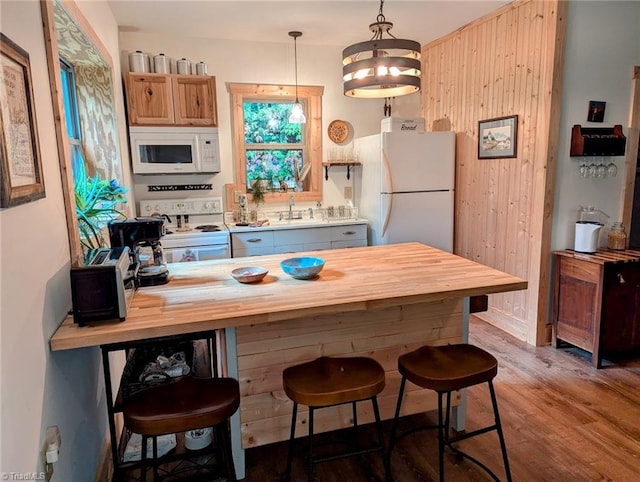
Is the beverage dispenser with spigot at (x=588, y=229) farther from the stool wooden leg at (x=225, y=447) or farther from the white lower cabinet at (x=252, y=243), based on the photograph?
the stool wooden leg at (x=225, y=447)

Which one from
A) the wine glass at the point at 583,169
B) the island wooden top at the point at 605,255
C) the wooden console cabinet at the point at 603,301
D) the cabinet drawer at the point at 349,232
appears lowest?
the wooden console cabinet at the point at 603,301

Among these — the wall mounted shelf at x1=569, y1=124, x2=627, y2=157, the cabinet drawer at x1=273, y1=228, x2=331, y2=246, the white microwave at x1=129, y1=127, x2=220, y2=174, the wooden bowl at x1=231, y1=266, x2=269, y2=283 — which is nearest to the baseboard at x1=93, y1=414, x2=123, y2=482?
the wooden bowl at x1=231, y1=266, x2=269, y2=283

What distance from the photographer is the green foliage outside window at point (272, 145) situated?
450cm

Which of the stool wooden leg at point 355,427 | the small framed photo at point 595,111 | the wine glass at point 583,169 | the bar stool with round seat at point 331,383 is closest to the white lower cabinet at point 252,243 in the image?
the stool wooden leg at point 355,427

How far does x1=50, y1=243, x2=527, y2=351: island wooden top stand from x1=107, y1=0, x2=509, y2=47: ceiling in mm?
2087

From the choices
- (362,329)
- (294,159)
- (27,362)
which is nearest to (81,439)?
(27,362)

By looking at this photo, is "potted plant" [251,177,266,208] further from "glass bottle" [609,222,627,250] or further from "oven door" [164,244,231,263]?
"glass bottle" [609,222,627,250]

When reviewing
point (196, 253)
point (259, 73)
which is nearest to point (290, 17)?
point (259, 73)

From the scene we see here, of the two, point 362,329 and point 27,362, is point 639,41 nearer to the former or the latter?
point 362,329

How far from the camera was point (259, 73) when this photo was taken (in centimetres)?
435

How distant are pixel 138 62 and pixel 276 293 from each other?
2.91m

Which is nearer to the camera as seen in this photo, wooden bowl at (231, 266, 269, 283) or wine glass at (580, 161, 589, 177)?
wooden bowl at (231, 266, 269, 283)

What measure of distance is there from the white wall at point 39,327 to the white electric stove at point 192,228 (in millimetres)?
1873

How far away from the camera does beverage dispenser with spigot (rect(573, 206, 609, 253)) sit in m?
3.17
